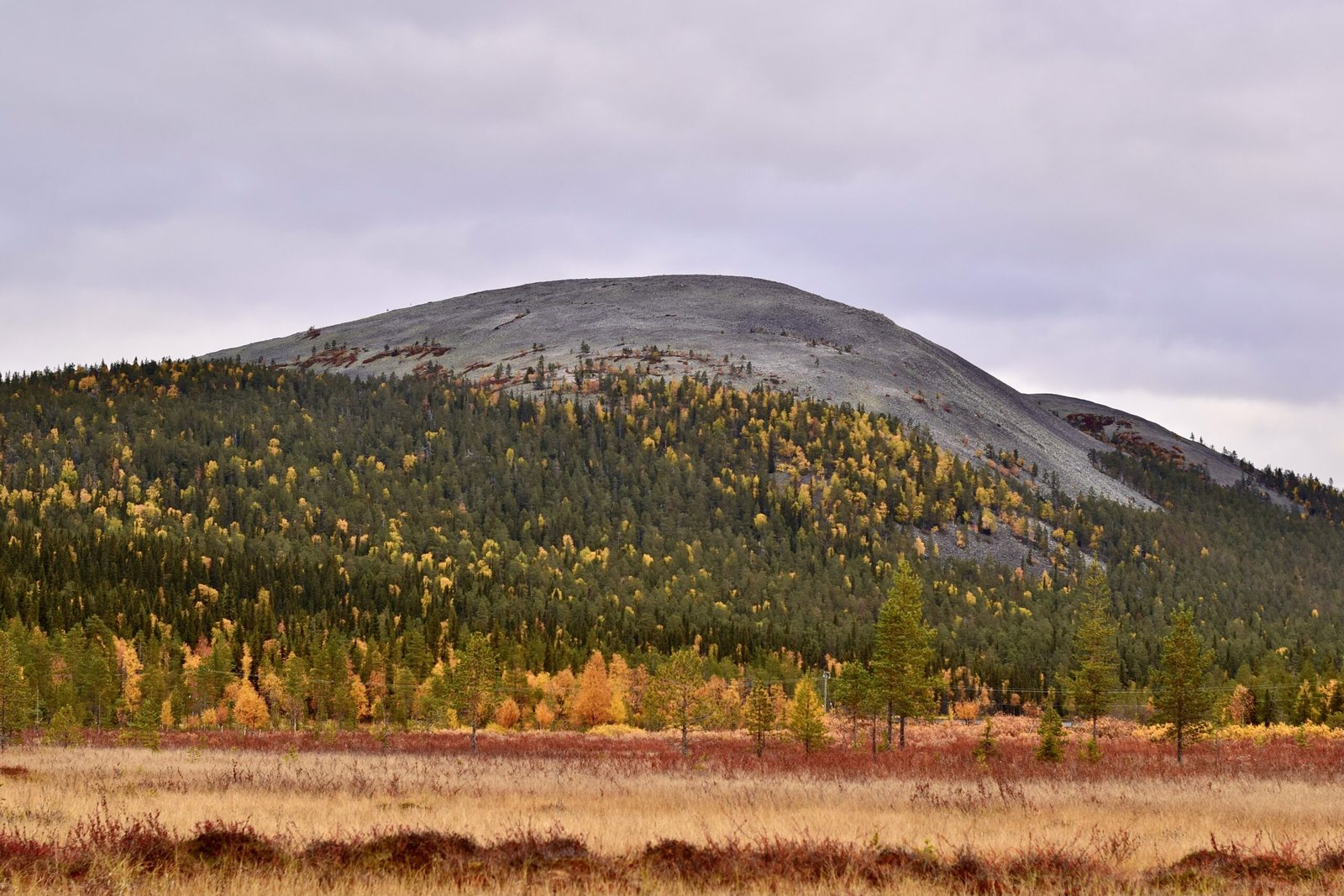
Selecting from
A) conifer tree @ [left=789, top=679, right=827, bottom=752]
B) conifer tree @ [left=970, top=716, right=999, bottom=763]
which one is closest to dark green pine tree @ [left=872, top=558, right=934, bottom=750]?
conifer tree @ [left=789, top=679, right=827, bottom=752]

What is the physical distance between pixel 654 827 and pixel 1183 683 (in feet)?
132

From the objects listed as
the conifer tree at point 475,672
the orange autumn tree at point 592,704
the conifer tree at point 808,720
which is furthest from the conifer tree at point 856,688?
the orange autumn tree at point 592,704

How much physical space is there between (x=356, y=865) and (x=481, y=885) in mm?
1739

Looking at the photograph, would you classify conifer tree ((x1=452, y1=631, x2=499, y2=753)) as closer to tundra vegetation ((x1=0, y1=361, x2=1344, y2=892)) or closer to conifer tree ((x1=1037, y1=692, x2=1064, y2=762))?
tundra vegetation ((x1=0, y1=361, x2=1344, y2=892))

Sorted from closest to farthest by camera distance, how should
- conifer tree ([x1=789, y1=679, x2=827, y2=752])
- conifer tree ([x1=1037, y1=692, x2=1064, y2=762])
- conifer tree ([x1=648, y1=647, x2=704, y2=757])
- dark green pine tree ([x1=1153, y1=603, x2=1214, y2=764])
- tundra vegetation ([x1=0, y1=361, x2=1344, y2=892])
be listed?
tundra vegetation ([x1=0, y1=361, x2=1344, y2=892]) → conifer tree ([x1=1037, y1=692, x2=1064, y2=762]) → conifer tree ([x1=789, y1=679, x2=827, y2=752]) → dark green pine tree ([x1=1153, y1=603, x2=1214, y2=764]) → conifer tree ([x1=648, y1=647, x2=704, y2=757])

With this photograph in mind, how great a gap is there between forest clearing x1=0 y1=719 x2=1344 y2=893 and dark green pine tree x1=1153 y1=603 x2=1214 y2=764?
13065 mm

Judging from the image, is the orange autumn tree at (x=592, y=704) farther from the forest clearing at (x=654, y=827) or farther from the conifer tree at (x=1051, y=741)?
the forest clearing at (x=654, y=827)

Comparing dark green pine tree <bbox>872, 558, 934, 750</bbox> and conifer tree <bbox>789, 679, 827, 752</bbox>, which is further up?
dark green pine tree <bbox>872, 558, 934, 750</bbox>

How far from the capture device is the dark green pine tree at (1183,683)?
171 ft

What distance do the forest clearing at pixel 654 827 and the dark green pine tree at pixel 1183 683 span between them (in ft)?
42.9

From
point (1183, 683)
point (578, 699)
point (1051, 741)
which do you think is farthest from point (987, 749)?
point (578, 699)

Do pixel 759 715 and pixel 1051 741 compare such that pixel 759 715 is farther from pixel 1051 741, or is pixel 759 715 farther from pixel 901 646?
pixel 1051 741

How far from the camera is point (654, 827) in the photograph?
19141 mm

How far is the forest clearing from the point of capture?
45.4 feet
